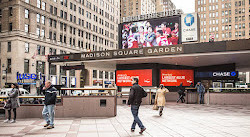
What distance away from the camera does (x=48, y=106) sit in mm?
9641

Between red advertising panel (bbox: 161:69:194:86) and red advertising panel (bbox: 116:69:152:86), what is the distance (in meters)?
1.70

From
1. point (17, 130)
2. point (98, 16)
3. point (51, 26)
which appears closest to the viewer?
point (17, 130)

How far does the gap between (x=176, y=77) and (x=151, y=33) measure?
20.7 ft

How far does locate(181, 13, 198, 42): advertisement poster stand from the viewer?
28180mm

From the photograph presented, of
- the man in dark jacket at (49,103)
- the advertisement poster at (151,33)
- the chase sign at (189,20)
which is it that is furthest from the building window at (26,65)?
the man in dark jacket at (49,103)

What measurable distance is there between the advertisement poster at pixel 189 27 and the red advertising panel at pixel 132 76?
20.1 ft

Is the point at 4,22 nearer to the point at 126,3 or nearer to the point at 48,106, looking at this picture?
the point at 48,106

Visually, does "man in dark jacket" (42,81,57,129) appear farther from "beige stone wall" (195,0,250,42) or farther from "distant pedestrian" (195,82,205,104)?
"beige stone wall" (195,0,250,42)

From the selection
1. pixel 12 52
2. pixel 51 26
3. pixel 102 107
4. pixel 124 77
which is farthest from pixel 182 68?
pixel 51 26

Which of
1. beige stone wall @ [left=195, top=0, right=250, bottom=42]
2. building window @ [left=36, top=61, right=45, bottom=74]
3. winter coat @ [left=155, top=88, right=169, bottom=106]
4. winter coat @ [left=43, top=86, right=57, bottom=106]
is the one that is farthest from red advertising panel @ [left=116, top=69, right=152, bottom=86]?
beige stone wall @ [left=195, top=0, right=250, bottom=42]

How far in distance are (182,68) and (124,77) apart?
6.98m

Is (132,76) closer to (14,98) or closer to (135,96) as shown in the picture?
(14,98)

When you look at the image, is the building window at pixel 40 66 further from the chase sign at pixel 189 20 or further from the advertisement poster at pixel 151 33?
the chase sign at pixel 189 20

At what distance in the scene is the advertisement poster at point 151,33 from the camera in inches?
1133
